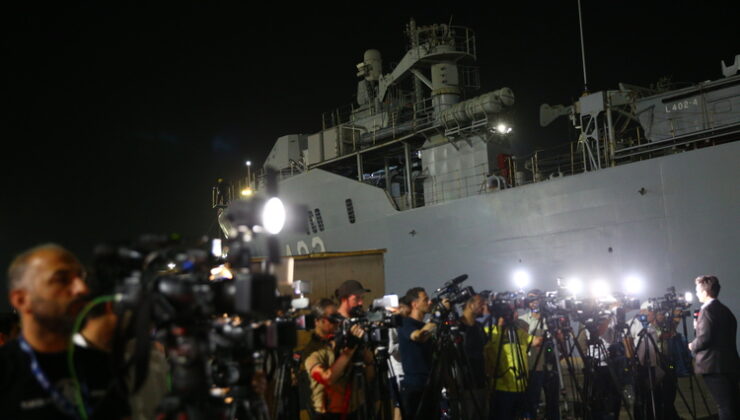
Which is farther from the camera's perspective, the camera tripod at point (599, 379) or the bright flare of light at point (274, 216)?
the camera tripod at point (599, 379)

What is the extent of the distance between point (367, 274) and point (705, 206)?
6.39 m

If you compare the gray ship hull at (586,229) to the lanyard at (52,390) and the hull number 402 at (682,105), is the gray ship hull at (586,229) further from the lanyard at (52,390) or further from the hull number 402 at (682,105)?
the lanyard at (52,390)

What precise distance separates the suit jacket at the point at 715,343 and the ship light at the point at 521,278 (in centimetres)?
747

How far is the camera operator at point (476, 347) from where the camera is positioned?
6773 mm

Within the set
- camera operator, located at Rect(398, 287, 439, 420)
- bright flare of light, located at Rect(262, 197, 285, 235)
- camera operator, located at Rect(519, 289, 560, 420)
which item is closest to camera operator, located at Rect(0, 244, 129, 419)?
bright flare of light, located at Rect(262, 197, 285, 235)

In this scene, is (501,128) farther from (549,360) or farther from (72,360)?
(72,360)

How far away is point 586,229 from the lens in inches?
517

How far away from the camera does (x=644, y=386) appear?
734 centimetres

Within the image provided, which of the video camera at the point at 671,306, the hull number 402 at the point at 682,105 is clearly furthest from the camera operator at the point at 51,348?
the hull number 402 at the point at 682,105

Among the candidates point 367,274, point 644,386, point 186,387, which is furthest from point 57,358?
point 367,274

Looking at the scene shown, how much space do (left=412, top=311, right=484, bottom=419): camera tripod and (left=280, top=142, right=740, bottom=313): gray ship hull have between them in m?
7.17

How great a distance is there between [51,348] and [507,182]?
45.4ft

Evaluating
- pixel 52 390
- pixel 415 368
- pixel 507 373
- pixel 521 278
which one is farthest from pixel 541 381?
pixel 521 278

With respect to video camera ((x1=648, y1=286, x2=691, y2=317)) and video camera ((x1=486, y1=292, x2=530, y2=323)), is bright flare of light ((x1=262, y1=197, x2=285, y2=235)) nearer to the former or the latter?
video camera ((x1=486, y1=292, x2=530, y2=323))
